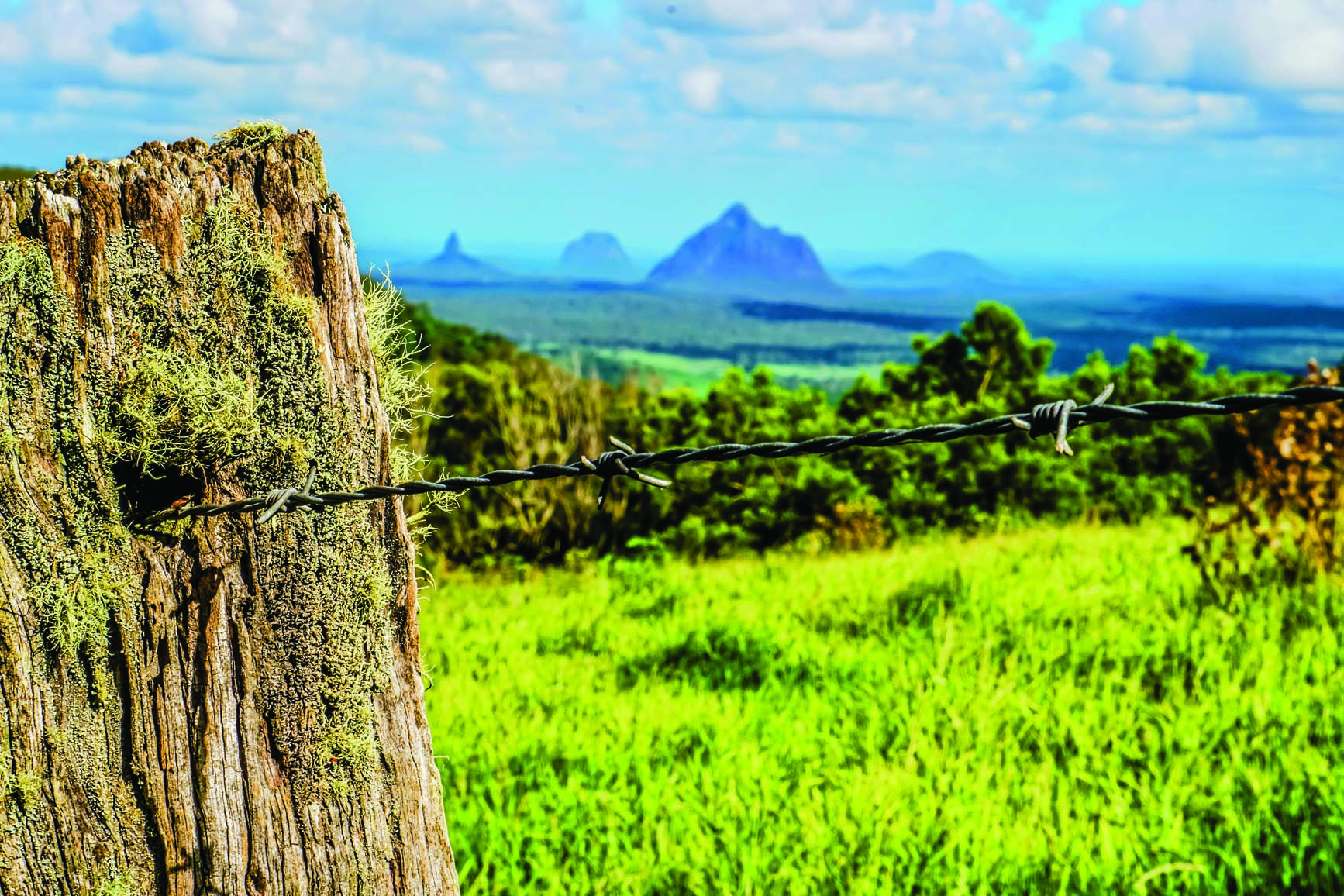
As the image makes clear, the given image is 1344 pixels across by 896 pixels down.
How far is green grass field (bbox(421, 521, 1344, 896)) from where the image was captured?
9.57 ft

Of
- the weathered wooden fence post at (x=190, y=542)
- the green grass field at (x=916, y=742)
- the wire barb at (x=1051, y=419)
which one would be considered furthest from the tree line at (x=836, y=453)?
the weathered wooden fence post at (x=190, y=542)

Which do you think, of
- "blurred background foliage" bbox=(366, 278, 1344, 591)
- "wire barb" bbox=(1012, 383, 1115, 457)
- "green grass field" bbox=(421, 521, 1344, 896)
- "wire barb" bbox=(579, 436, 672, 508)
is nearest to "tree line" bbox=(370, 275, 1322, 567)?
"blurred background foliage" bbox=(366, 278, 1344, 591)

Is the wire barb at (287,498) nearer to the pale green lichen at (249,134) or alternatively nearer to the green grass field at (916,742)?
the pale green lichen at (249,134)

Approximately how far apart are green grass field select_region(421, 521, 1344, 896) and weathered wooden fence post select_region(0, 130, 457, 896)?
1074 millimetres

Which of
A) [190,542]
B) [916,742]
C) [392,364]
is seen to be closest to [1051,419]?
[392,364]

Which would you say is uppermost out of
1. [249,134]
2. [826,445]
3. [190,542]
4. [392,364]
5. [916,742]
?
[249,134]

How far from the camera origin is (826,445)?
5.49 feet

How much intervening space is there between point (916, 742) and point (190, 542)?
278 centimetres

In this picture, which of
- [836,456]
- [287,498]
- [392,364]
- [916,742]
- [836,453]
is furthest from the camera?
[836,456]

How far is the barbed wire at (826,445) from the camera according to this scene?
1.44m

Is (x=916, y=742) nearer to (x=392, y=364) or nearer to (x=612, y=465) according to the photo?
(x=612, y=465)

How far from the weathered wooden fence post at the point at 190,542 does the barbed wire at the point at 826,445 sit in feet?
A: 0.10

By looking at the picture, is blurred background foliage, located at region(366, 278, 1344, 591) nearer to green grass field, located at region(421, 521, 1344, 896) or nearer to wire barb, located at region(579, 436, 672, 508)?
green grass field, located at region(421, 521, 1344, 896)

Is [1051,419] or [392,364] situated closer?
[1051,419]
